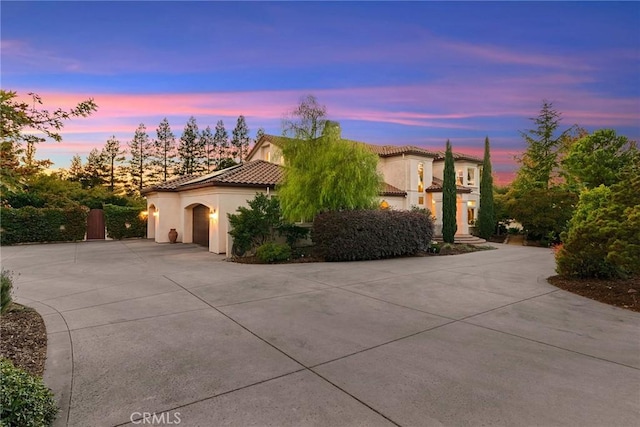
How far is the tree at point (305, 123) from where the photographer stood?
13.2 metres

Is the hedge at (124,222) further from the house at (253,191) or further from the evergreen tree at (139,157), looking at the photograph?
the evergreen tree at (139,157)

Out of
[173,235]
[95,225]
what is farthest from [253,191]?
[95,225]

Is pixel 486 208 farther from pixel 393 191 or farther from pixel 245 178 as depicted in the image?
pixel 245 178

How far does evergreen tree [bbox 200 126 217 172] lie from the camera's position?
4031 centimetres

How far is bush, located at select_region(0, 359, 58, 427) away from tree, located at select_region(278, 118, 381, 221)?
1045 cm

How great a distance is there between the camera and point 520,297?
6.82 meters

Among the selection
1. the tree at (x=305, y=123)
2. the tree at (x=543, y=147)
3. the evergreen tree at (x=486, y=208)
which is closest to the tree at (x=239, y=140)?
the evergreen tree at (x=486, y=208)

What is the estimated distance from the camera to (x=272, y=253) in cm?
1174

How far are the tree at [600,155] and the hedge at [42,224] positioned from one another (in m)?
28.1

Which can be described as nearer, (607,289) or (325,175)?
(607,289)

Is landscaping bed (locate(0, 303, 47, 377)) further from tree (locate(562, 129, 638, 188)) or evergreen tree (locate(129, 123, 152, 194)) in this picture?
evergreen tree (locate(129, 123, 152, 194))

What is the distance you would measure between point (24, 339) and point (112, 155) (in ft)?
137

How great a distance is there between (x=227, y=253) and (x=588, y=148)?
18.9 metres

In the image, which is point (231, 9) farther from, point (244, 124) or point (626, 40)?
point (244, 124)
